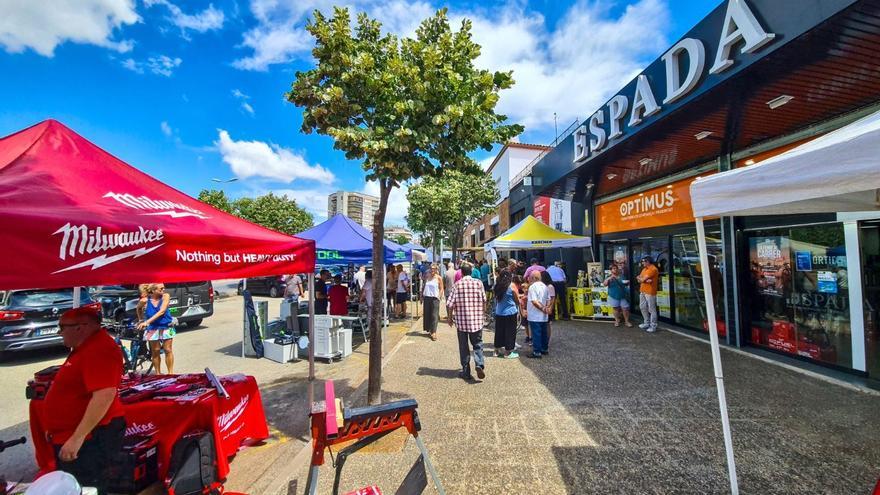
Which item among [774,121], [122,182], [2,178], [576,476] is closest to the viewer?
[2,178]

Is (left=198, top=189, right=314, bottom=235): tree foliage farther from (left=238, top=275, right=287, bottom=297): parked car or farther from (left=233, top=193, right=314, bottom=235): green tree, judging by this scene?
(left=238, top=275, right=287, bottom=297): parked car

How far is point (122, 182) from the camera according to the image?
2859 mm

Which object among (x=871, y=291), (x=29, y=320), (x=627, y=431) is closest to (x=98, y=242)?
(x=627, y=431)

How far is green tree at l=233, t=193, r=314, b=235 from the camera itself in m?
27.8

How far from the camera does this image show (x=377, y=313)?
427cm

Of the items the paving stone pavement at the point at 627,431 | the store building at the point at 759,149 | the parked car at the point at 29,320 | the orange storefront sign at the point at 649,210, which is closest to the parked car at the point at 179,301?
the parked car at the point at 29,320

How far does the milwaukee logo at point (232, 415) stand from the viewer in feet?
10.9

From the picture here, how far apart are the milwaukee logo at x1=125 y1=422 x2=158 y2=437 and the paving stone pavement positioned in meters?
1.23

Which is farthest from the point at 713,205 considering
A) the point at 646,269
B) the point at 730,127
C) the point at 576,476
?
the point at 646,269

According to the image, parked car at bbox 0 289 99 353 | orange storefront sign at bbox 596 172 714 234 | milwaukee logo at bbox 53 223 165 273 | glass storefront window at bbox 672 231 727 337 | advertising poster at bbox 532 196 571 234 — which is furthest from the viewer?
advertising poster at bbox 532 196 571 234

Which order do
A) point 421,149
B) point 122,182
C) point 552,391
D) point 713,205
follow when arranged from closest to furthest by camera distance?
point 713,205, point 122,182, point 421,149, point 552,391

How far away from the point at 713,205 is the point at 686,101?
11.4 feet

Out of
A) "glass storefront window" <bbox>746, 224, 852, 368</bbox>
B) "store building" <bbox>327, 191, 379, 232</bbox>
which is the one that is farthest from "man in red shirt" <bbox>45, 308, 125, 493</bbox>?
"store building" <bbox>327, 191, 379, 232</bbox>

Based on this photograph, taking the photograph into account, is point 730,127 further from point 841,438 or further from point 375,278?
point 375,278
